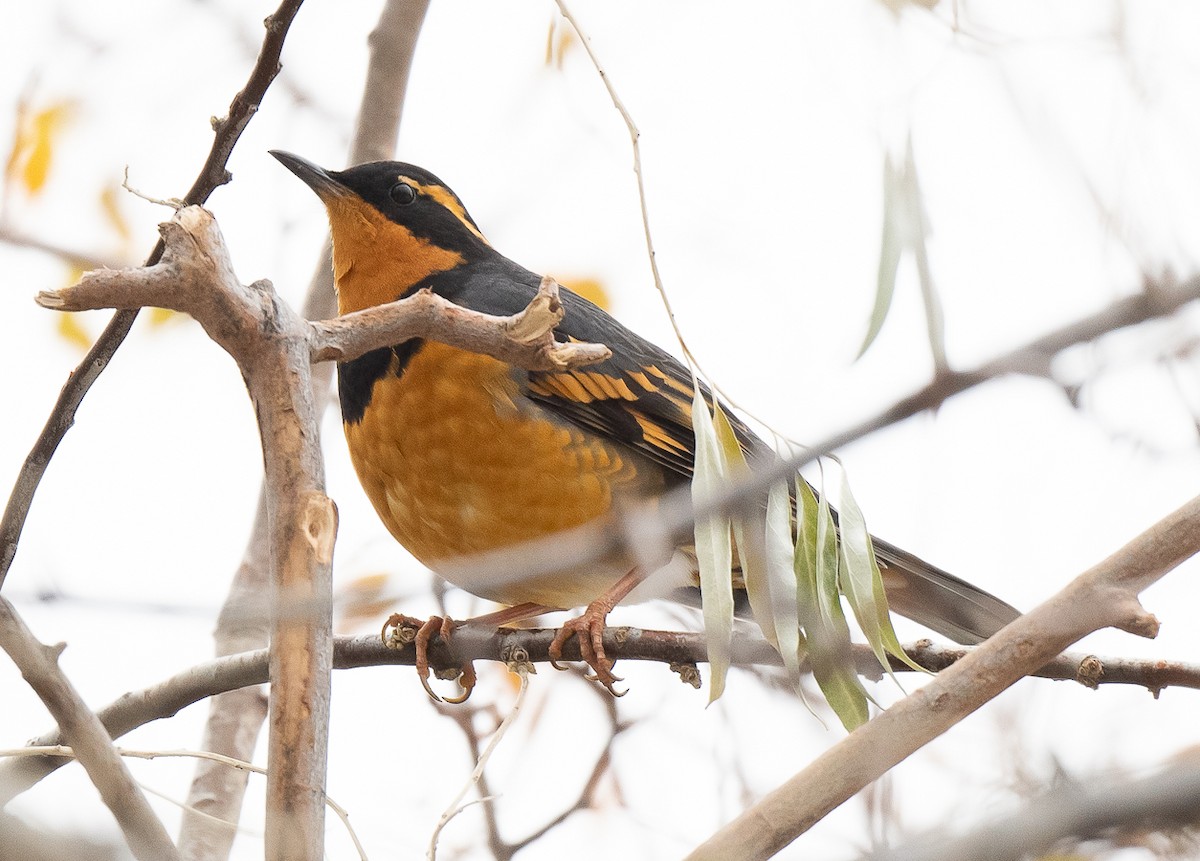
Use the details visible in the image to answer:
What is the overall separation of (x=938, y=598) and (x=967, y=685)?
247cm

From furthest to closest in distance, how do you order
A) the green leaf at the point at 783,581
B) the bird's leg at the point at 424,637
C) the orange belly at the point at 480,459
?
the orange belly at the point at 480,459 → the bird's leg at the point at 424,637 → the green leaf at the point at 783,581

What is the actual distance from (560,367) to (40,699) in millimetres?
963

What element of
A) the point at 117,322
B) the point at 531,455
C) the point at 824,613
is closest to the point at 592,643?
the point at 531,455

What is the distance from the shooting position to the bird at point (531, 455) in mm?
3619

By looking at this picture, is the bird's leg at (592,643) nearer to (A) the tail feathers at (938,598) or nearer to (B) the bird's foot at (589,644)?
(B) the bird's foot at (589,644)

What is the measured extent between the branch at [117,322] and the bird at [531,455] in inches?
50.8

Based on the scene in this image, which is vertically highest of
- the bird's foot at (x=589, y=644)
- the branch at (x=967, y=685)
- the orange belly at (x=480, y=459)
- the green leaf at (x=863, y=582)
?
the orange belly at (x=480, y=459)

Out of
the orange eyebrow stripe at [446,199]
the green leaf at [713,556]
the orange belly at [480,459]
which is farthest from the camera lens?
the orange eyebrow stripe at [446,199]

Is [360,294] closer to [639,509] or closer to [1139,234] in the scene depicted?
[639,509]

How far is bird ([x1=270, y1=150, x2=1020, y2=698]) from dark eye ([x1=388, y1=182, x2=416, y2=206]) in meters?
0.25

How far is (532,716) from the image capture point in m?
4.37

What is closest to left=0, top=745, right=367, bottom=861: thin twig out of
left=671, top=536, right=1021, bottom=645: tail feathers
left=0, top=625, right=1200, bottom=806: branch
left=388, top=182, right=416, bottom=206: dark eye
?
left=0, top=625, right=1200, bottom=806: branch

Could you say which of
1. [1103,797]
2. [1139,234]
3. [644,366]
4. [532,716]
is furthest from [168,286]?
[532,716]

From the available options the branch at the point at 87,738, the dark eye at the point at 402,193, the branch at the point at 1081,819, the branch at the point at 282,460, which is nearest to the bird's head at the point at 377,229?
the dark eye at the point at 402,193
